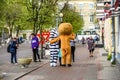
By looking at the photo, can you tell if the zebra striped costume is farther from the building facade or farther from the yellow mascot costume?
the building facade

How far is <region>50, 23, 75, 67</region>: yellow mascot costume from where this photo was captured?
86.2 feet

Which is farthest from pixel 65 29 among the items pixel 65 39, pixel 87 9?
pixel 87 9

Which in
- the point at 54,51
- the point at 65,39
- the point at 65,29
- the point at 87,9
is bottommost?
the point at 54,51

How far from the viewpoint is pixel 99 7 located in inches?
1387

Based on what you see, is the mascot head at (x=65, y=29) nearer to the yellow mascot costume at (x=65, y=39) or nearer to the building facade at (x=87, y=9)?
the yellow mascot costume at (x=65, y=39)

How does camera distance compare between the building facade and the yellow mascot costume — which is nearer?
the yellow mascot costume

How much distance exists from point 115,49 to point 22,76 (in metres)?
7.77

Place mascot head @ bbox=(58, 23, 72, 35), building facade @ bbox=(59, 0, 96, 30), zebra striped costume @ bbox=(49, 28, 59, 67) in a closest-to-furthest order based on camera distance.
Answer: mascot head @ bbox=(58, 23, 72, 35), zebra striped costume @ bbox=(49, 28, 59, 67), building facade @ bbox=(59, 0, 96, 30)

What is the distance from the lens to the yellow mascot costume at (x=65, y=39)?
26266 millimetres

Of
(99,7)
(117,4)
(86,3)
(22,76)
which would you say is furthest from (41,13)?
(86,3)

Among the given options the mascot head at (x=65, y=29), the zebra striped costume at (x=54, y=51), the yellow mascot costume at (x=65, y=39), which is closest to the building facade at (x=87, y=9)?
the zebra striped costume at (x=54, y=51)

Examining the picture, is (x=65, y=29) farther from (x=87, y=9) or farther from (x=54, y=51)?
(x=87, y=9)

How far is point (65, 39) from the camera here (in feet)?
87.0

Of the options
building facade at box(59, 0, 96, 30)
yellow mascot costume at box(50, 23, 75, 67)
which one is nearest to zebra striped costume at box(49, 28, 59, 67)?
yellow mascot costume at box(50, 23, 75, 67)
